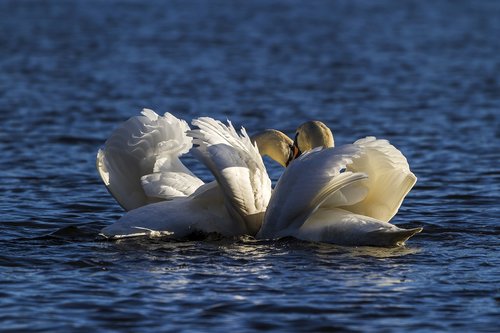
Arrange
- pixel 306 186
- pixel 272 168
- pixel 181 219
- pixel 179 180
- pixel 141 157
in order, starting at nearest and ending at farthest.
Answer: pixel 306 186
pixel 181 219
pixel 179 180
pixel 141 157
pixel 272 168

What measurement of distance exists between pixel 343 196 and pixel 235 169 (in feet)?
3.48

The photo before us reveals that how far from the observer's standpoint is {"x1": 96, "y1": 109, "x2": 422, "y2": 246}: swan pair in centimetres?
988

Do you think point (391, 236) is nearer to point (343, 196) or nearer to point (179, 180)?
point (343, 196)

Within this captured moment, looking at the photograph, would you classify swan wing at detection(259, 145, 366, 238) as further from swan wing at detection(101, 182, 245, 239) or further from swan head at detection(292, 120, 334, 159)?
swan head at detection(292, 120, 334, 159)

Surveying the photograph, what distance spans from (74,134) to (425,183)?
216 inches

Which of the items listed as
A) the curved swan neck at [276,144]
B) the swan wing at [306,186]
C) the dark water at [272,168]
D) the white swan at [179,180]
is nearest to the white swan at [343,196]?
the swan wing at [306,186]

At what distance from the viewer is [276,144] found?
11.7 m

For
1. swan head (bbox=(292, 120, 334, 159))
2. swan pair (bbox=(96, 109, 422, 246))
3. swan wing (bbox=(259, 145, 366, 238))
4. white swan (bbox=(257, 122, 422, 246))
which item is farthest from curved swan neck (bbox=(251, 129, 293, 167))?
swan wing (bbox=(259, 145, 366, 238))

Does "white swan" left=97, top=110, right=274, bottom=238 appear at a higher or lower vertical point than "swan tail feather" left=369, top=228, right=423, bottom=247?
higher

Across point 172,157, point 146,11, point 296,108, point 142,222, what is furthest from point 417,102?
point 146,11

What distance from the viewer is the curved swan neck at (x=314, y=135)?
1138cm

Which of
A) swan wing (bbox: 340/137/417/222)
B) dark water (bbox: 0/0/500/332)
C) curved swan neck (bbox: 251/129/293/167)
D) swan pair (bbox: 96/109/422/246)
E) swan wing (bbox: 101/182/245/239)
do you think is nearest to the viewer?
dark water (bbox: 0/0/500/332)

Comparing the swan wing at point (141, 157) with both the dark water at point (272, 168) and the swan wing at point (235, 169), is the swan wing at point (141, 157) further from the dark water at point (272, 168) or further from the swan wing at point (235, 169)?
the swan wing at point (235, 169)

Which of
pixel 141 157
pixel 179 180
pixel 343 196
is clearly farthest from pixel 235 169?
pixel 141 157
